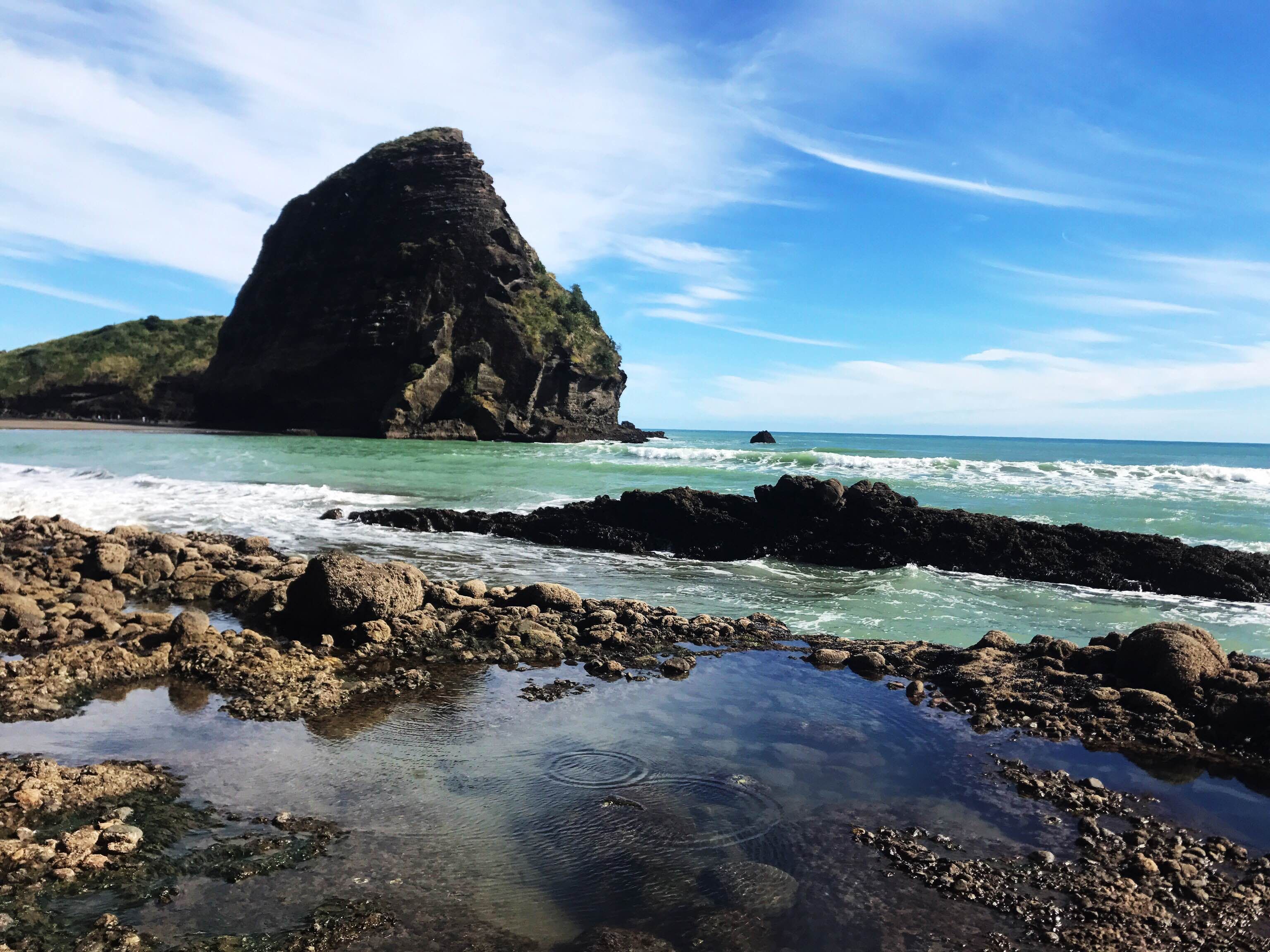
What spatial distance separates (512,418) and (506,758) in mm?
67041

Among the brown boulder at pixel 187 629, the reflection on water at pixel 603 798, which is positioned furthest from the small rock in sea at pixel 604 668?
the brown boulder at pixel 187 629

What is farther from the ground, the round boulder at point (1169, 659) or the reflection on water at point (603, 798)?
the round boulder at point (1169, 659)

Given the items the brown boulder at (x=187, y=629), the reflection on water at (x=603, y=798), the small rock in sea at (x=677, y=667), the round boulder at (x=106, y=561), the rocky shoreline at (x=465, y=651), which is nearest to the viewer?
the reflection on water at (x=603, y=798)

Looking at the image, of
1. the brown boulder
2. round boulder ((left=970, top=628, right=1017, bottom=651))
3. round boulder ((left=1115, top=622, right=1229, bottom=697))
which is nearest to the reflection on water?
the brown boulder

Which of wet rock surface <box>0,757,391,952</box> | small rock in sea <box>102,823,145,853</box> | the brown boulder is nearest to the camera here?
wet rock surface <box>0,757,391,952</box>

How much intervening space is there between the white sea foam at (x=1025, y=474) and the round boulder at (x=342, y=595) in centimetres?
2823

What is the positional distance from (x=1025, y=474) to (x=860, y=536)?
2696 centimetres

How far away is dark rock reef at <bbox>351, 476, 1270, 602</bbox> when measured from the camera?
14.7 meters

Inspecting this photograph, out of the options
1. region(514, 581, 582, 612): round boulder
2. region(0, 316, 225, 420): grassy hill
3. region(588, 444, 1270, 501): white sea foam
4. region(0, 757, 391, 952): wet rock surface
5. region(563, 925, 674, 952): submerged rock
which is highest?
region(0, 316, 225, 420): grassy hill

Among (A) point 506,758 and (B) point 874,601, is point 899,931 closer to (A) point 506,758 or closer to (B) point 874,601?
(A) point 506,758

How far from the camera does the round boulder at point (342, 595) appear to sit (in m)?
8.96

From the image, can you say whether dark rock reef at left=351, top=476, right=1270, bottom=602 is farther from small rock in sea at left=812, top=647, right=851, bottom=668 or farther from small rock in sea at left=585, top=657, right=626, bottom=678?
small rock in sea at left=585, top=657, right=626, bottom=678

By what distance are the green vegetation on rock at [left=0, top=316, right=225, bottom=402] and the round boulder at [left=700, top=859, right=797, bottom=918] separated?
101 m

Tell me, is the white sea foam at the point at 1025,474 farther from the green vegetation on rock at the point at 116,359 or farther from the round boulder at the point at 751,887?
the green vegetation on rock at the point at 116,359
